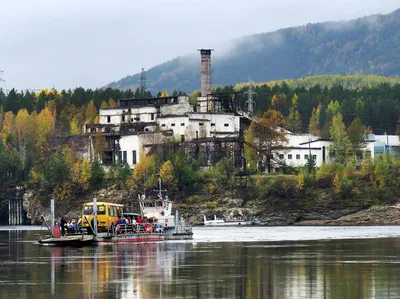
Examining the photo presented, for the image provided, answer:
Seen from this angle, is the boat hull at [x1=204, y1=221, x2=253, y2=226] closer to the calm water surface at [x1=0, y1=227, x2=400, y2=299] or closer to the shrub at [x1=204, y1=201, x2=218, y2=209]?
the shrub at [x1=204, y1=201, x2=218, y2=209]

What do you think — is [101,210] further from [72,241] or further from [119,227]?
[72,241]

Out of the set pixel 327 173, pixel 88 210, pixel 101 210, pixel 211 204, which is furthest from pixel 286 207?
pixel 88 210

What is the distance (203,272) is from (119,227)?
1654 inches

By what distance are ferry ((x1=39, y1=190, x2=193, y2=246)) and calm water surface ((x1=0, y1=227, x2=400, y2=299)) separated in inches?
303

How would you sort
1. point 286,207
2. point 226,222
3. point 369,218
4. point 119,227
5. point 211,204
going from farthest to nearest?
point 211,204, point 286,207, point 226,222, point 369,218, point 119,227

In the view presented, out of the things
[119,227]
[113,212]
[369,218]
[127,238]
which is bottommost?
[369,218]

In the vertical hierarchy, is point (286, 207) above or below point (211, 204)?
below

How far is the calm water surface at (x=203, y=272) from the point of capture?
51.3 metres

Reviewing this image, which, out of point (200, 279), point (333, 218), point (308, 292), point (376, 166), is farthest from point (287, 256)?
point (376, 166)

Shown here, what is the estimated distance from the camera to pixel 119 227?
337ft

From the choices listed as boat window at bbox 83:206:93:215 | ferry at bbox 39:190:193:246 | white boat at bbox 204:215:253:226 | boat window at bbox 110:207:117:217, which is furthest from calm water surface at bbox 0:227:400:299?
white boat at bbox 204:215:253:226

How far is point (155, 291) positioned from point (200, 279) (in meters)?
5.77

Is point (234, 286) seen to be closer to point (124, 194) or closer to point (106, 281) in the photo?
point (106, 281)

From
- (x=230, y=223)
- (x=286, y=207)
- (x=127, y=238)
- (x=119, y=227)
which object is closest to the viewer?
(x=127, y=238)
